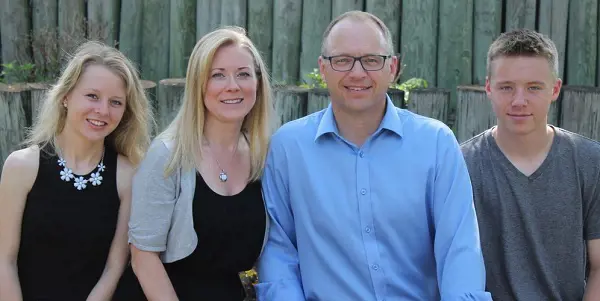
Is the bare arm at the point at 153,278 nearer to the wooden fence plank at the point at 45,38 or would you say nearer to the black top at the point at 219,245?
the black top at the point at 219,245

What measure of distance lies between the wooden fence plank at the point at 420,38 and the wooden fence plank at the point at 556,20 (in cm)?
72

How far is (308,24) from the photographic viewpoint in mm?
5730

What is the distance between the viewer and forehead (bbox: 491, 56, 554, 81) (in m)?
3.43

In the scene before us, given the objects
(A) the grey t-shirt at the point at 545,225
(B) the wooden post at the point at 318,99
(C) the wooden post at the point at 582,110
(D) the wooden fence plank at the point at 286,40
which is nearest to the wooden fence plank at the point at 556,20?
(C) the wooden post at the point at 582,110

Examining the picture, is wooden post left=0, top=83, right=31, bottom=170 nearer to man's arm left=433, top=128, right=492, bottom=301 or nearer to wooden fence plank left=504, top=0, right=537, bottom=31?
man's arm left=433, top=128, right=492, bottom=301

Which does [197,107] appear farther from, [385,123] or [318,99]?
[318,99]

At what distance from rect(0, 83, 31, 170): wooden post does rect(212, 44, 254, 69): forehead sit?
2.07m

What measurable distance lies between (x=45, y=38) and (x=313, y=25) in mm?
1918

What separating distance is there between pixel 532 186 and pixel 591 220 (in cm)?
29

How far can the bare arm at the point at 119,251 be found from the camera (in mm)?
3359

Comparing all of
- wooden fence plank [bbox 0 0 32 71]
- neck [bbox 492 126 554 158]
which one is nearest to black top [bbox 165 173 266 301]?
neck [bbox 492 126 554 158]

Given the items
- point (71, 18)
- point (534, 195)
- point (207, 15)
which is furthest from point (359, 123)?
point (71, 18)

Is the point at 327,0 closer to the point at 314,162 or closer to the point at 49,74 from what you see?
the point at 49,74

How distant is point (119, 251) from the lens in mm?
3436
